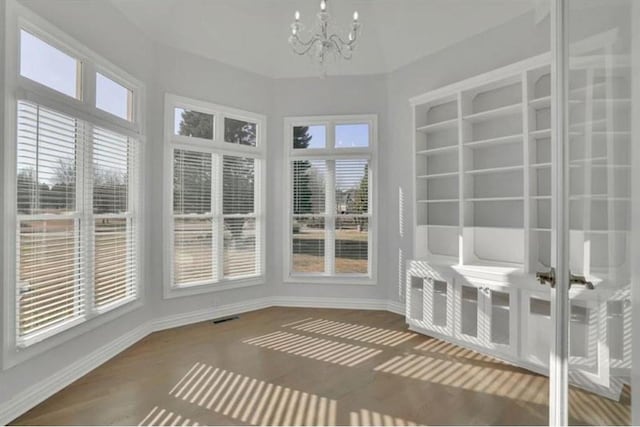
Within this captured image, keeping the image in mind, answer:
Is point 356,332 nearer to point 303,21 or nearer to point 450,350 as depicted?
point 450,350

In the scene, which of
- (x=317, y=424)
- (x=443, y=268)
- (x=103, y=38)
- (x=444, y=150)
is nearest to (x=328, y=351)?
Result: (x=317, y=424)

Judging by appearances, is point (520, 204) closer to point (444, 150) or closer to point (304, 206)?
point (444, 150)

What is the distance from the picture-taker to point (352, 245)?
4.85 m

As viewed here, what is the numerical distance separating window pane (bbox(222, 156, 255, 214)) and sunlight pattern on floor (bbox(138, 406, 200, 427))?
2606mm

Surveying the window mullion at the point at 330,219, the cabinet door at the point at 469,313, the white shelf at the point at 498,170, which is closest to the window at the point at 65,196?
the window mullion at the point at 330,219

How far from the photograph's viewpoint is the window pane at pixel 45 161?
2322 mm

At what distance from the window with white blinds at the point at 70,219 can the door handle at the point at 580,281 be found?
10.4 feet

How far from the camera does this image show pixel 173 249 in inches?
160

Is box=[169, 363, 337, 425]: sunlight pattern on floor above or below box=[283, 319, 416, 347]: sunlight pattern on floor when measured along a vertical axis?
below

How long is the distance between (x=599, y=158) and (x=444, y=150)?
2.63m

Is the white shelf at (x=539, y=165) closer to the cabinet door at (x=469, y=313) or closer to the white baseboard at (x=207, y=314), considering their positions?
the cabinet door at (x=469, y=313)

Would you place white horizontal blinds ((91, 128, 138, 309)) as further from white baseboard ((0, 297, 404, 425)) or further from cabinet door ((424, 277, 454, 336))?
cabinet door ((424, 277, 454, 336))

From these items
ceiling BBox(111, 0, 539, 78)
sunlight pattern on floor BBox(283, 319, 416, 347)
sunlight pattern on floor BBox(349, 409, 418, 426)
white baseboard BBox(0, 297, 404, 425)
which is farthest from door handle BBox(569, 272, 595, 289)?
white baseboard BBox(0, 297, 404, 425)

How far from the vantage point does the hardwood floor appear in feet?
7.43
